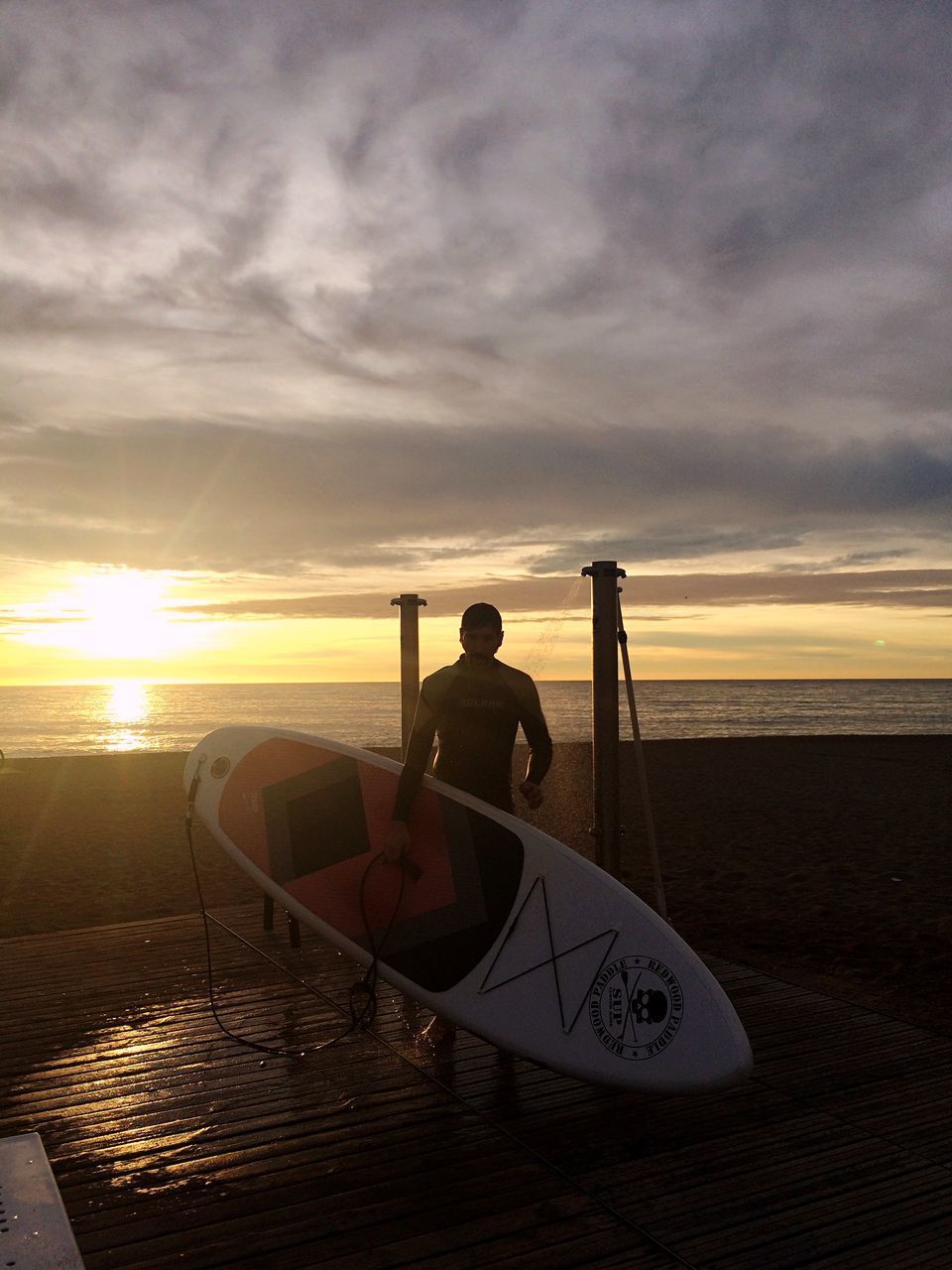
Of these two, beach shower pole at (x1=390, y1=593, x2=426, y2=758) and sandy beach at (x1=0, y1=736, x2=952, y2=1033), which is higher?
beach shower pole at (x1=390, y1=593, x2=426, y2=758)

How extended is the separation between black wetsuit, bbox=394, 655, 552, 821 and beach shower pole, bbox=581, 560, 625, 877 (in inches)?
36.4

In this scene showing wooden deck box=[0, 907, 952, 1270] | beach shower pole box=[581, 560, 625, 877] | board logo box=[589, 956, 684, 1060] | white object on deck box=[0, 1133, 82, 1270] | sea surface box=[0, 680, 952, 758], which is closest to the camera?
white object on deck box=[0, 1133, 82, 1270]

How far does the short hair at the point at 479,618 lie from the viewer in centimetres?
426

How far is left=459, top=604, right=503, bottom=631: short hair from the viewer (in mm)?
4262

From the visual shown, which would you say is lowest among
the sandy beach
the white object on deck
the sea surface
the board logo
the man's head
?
the sea surface

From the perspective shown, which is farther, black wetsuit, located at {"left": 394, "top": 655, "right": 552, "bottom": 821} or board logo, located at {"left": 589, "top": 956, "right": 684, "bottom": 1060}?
black wetsuit, located at {"left": 394, "top": 655, "right": 552, "bottom": 821}

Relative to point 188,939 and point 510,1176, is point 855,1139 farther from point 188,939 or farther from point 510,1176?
point 188,939

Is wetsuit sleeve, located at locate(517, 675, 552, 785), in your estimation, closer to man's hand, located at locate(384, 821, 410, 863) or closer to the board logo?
man's hand, located at locate(384, 821, 410, 863)

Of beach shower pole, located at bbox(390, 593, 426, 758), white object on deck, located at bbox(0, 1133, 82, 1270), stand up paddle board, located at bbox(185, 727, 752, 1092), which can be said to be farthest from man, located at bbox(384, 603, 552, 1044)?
beach shower pole, located at bbox(390, 593, 426, 758)

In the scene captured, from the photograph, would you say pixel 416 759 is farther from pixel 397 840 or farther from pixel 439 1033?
pixel 439 1033

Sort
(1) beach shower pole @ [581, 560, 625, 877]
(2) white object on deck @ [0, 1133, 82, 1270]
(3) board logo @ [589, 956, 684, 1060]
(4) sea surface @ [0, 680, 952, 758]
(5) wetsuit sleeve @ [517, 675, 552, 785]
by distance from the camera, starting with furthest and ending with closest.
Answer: (4) sea surface @ [0, 680, 952, 758]
(1) beach shower pole @ [581, 560, 625, 877]
(5) wetsuit sleeve @ [517, 675, 552, 785]
(3) board logo @ [589, 956, 684, 1060]
(2) white object on deck @ [0, 1133, 82, 1270]

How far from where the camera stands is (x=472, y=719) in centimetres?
433

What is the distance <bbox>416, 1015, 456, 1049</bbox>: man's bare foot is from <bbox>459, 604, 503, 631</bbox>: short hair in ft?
6.16

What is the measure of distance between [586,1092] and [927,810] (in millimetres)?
12834
